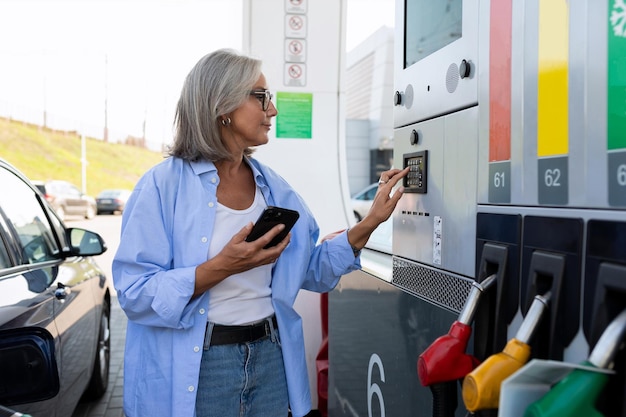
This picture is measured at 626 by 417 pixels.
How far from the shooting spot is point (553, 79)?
1.38 metres

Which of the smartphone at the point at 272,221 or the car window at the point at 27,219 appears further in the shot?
the car window at the point at 27,219

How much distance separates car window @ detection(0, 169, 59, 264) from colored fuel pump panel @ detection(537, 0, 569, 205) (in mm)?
2509

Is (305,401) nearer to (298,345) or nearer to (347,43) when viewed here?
(298,345)

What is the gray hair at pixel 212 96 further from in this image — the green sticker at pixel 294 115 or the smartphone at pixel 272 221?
the green sticker at pixel 294 115

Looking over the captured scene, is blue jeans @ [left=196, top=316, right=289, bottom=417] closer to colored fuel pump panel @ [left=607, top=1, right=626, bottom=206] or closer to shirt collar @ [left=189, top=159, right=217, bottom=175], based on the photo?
shirt collar @ [left=189, top=159, right=217, bottom=175]

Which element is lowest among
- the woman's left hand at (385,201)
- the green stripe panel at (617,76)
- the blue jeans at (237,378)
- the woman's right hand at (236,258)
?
the blue jeans at (237,378)

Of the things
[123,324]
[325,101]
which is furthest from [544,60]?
[123,324]

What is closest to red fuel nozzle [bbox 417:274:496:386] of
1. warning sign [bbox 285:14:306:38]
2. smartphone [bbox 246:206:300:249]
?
smartphone [bbox 246:206:300:249]

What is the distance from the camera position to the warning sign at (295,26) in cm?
497

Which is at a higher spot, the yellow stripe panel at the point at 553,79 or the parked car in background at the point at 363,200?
the yellow stripe panel at the point at 553,79

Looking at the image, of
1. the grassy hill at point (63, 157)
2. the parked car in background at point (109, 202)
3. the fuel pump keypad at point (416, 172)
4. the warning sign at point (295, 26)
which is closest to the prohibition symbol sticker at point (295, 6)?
the warning sign at point (295, 26)

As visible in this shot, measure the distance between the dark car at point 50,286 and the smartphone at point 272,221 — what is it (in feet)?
3.26

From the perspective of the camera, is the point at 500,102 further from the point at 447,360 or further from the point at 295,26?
the point at 295,26

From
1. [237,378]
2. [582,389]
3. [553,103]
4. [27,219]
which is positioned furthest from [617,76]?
[27,219]
